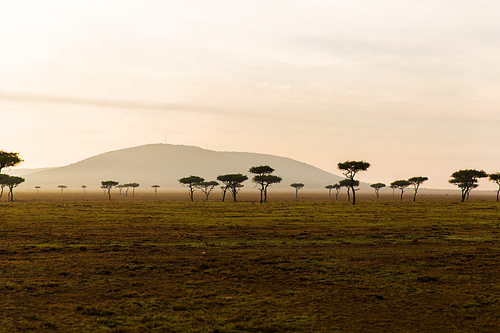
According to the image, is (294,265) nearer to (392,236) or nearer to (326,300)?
(326,300)

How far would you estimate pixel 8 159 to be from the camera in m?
73.4

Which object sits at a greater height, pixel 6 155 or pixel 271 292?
pixel 6 155

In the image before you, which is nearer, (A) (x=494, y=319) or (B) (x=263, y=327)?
(B) (x=263, y=327)

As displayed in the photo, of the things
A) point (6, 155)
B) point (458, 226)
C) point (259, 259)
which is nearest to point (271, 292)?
point (259, 259)

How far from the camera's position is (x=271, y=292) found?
13.8 meters

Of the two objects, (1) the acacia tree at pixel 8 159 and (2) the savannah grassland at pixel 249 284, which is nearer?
(2) the savannah grassland at pixel 249 284

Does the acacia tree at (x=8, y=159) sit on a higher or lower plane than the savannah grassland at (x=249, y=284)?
higher

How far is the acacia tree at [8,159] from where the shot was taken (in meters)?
72.6

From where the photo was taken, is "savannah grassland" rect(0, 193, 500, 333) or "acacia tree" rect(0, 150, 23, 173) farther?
"acacia tree" rect(0, 150, 23, 173)

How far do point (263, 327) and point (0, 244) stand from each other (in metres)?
21.6

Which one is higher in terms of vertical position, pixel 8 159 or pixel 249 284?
pixel 8 159

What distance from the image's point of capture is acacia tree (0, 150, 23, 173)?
72.6m

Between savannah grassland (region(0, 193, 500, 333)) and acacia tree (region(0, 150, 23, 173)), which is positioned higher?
acacia tree (region(0, 150, 23, 173))

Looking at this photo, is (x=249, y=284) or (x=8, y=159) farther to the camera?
(x=8, y=159)
